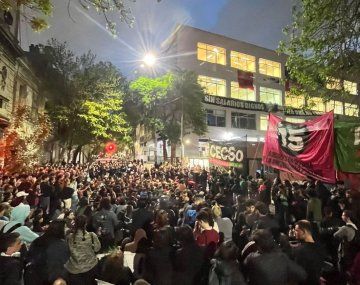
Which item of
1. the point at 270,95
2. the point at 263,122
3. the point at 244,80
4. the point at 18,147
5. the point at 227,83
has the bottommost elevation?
the point at 18,147

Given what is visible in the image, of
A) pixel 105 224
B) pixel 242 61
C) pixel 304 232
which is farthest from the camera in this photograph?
pixel 242 61

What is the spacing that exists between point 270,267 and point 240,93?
40.6 m

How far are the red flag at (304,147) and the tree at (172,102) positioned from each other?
2335 centimetres

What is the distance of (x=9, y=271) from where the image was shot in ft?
Answer: 13.1

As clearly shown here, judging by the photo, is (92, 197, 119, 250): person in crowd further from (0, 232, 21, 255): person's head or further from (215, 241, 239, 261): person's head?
(215, 241, 239, 261): person's head

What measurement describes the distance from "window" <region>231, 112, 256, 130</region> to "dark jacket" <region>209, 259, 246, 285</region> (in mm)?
38354

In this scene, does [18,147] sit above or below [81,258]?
above

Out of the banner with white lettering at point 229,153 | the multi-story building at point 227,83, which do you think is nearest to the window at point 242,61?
the multi-story building at point 227,83

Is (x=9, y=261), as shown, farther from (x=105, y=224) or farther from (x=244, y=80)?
(x=244, y=80)

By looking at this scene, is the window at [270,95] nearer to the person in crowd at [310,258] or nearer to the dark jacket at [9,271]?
the person in crowd at [310,258]

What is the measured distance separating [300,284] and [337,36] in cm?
1041

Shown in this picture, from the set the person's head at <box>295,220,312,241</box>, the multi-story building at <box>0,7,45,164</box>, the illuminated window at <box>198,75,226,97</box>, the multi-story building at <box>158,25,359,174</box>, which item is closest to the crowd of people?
the person's head at <box>295,220,312,241</box>

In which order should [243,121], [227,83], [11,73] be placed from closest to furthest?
[11,73]
[227,83]
[243,121]

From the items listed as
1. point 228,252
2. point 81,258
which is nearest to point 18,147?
point 81,258
